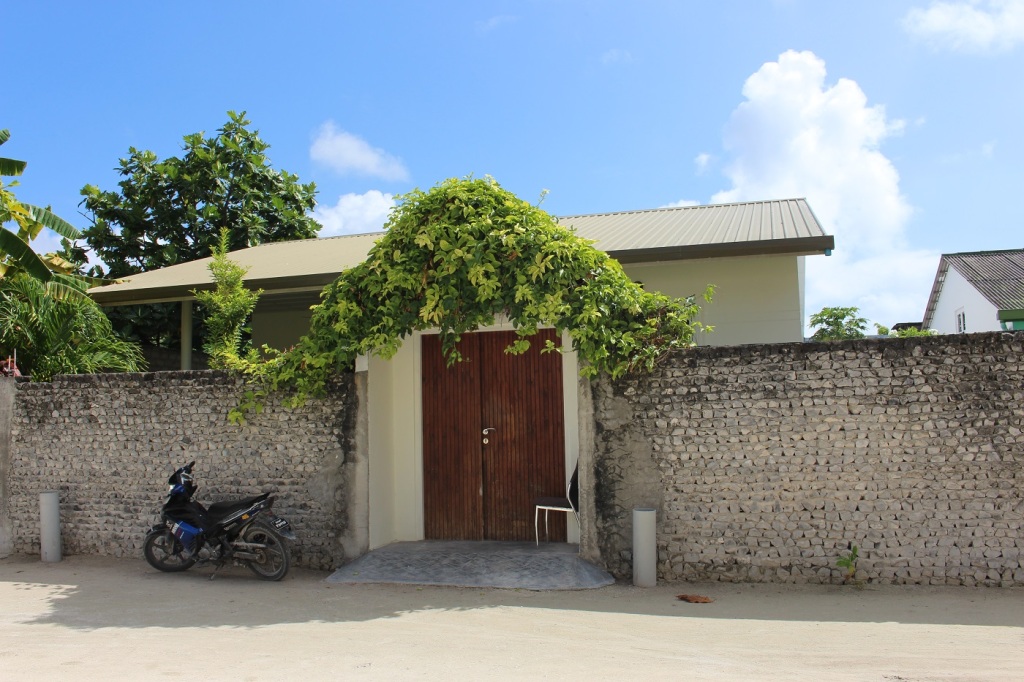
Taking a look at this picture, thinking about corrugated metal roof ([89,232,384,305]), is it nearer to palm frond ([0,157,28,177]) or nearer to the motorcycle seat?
palm frond ([0,157,28,177])

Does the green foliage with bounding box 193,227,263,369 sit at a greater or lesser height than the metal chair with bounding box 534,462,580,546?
greater

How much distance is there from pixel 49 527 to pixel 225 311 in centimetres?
317

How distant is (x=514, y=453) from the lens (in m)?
8.34

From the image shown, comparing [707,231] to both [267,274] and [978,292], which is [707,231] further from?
[978,292]

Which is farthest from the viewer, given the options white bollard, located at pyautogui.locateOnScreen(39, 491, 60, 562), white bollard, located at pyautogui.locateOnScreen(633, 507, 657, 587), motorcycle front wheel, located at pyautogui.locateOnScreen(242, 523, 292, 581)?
white bollard, located at pyautogui.locateOnScreen(39, 491, 60, 562)

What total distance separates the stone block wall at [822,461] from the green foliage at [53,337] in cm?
753

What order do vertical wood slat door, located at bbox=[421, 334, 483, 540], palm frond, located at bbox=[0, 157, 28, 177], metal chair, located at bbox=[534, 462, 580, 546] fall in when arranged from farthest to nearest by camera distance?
palm frond, located at bbox=[0, 157, 28, 177] < vertical wood slat door, located at bbox=[421, 334, 483, 540] < metal chair, located at bbox=[534, 462, 580, 546]

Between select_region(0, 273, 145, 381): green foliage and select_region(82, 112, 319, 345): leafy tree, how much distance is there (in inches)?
310

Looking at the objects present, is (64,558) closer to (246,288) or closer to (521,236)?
(246,288)

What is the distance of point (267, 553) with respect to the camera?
752cm

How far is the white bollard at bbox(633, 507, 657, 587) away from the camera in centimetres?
689

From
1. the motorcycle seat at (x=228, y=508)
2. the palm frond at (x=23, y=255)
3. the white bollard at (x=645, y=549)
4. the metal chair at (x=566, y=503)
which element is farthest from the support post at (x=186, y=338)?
the white bollard at (x=645, y=549)

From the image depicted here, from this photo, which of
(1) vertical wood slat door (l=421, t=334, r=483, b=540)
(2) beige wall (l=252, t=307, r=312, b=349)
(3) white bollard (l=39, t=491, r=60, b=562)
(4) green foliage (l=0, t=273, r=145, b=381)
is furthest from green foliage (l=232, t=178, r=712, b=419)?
(2) beige wall (l=252, t=307, r=312, b=349)

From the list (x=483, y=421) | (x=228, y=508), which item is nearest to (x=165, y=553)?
(x=228, y=508)
